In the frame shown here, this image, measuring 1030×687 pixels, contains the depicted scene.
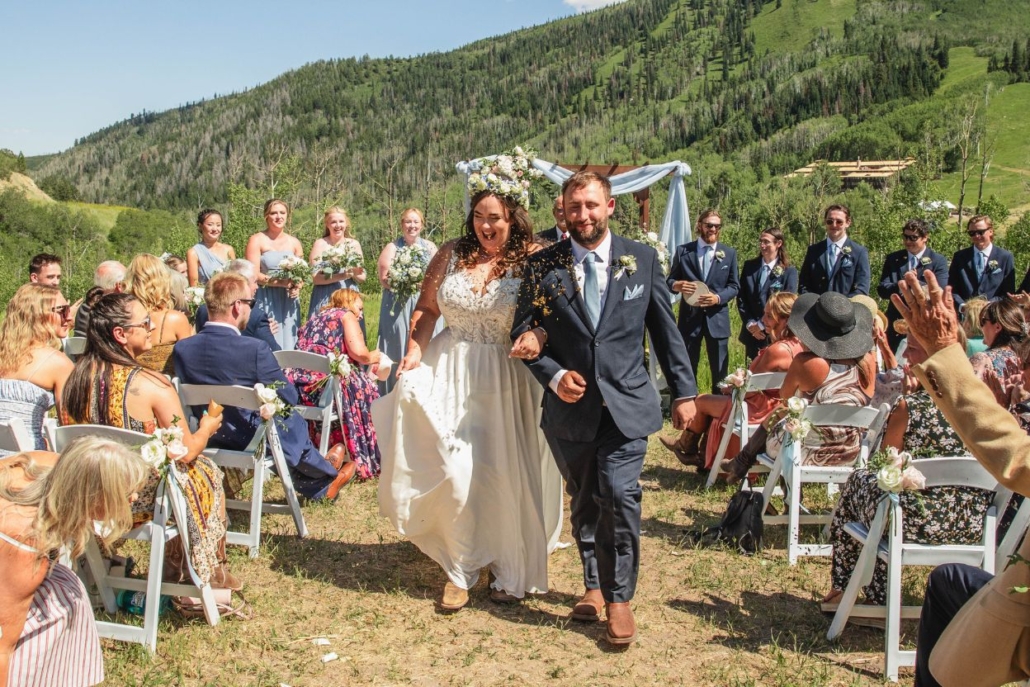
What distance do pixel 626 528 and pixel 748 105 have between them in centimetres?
11047

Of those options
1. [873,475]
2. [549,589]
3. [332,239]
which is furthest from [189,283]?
[873,475]

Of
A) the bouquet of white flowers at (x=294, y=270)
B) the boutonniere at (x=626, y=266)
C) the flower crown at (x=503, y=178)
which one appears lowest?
the boutonniere at (x=626, y=266)

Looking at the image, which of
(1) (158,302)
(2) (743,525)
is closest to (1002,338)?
(2) (743,525)

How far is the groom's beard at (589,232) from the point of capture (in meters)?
4.11

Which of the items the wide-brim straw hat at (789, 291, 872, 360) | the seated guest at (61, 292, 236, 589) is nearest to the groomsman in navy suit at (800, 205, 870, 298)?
the wide-brim straw hat at (789, 291, 872, 360)

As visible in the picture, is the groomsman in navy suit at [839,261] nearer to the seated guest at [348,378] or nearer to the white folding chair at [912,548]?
the seated guest at [348,378]

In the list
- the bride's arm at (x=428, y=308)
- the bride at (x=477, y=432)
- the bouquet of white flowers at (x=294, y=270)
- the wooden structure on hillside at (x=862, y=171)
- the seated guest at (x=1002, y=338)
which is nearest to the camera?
the bride at (x=477, y=432)

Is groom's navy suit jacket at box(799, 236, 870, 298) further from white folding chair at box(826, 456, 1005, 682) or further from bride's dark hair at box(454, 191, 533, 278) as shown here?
white folding chair at box(826, 456, 1005, 682)

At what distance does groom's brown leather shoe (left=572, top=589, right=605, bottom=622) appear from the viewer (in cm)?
446

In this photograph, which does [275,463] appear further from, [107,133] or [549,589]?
[107,133]

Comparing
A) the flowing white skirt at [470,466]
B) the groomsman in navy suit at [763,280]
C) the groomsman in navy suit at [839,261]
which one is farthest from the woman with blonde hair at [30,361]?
the groomsman in navy suit at [839,261]

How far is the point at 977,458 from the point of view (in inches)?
89.8

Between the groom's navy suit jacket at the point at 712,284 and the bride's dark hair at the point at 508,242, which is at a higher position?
the bride's dark hair at the point at 508,242

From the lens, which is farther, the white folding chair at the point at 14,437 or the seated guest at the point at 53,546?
the white folding chair at the point at 14,437
